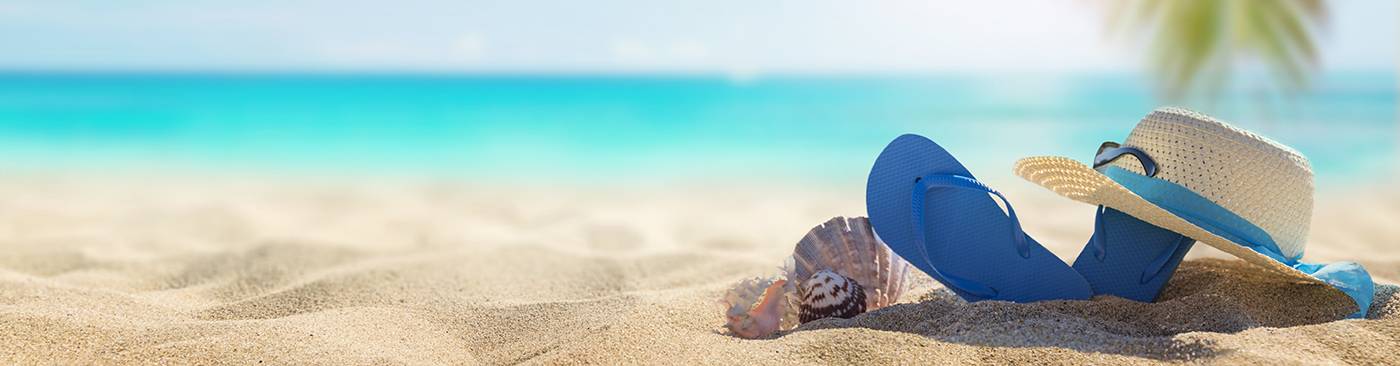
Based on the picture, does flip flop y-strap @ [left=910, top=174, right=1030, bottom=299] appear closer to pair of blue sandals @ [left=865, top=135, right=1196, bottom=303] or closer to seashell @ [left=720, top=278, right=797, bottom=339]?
pair of blue sandals @ [left=865, top=135, right=1196, bottom=303]

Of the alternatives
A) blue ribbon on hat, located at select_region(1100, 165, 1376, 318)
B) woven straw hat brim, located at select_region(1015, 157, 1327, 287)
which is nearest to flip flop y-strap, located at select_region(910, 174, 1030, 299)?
woven straw hat brim, located at select_region(1015, 157, 1327, 287)

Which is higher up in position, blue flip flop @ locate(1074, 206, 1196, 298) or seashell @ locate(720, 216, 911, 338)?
blue flip flop @ locate(1074, 206, 1196, 298)

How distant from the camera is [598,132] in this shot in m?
12.8

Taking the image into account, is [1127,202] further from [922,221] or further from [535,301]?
[535,301]

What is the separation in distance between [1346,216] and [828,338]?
4082 millimetres

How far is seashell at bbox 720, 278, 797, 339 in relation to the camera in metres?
1.94

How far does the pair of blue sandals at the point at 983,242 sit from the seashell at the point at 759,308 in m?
0.25

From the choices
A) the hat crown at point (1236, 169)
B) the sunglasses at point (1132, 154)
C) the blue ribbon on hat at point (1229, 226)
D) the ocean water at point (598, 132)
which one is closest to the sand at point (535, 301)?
the blue ribbon on hat at point (1229, 226)

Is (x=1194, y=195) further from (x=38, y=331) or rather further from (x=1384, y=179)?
(x=1384, y=179)

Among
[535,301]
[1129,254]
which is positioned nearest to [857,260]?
[1129,254]

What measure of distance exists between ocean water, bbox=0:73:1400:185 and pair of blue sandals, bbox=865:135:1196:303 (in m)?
1.90

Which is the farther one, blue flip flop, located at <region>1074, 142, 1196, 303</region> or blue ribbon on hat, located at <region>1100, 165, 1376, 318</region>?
blue flip flop, located at <region>1074, 142, 1196, 303</region>

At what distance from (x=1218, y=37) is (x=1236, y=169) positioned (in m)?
1.93

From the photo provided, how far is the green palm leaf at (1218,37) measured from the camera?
137 inches
